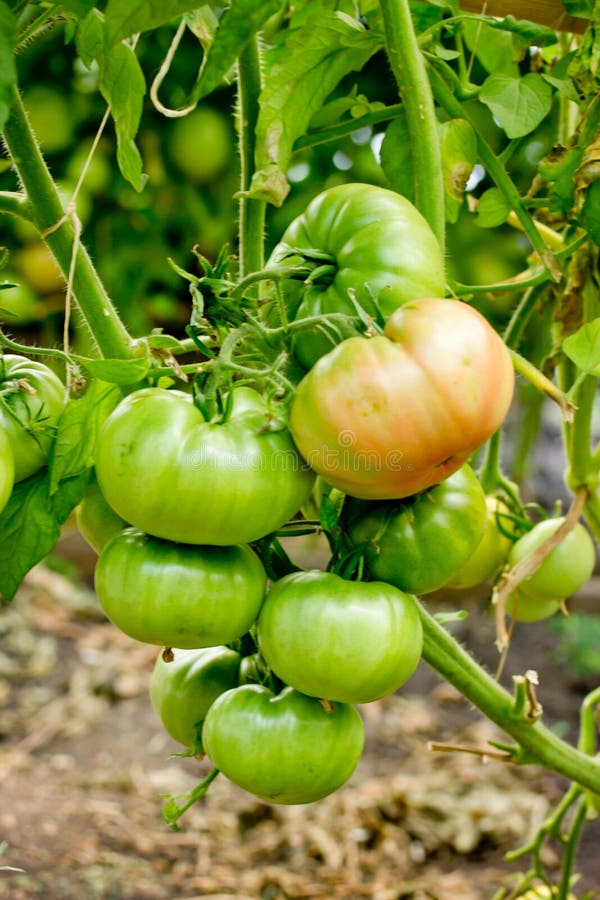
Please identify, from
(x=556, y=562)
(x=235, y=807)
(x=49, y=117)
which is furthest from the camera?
(x=235, y=807)

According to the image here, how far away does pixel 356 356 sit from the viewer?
1.77 ft

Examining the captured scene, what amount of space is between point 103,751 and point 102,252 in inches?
42.0

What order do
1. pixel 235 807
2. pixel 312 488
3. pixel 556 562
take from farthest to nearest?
1. pixel 235 807
2. pixel 556 562
3. pixel 312 488

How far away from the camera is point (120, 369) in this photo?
61cm

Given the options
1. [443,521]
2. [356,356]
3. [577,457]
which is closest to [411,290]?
[356,356]

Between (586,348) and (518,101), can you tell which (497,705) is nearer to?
(586,348)

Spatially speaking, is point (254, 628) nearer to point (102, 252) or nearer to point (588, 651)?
point (102, 252)

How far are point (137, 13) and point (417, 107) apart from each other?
0.74ft

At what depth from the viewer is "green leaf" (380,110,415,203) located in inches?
30.5

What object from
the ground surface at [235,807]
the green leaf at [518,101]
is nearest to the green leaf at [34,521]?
the green leaf at [518,101]

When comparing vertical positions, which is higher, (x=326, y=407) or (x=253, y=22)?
(x=253, y=22)

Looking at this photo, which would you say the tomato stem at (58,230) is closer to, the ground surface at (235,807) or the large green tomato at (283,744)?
the large green tomato at (283,744)

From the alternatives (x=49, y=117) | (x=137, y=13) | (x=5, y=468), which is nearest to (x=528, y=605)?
(x=5, y=468)

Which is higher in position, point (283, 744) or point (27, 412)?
point (27, 412)
